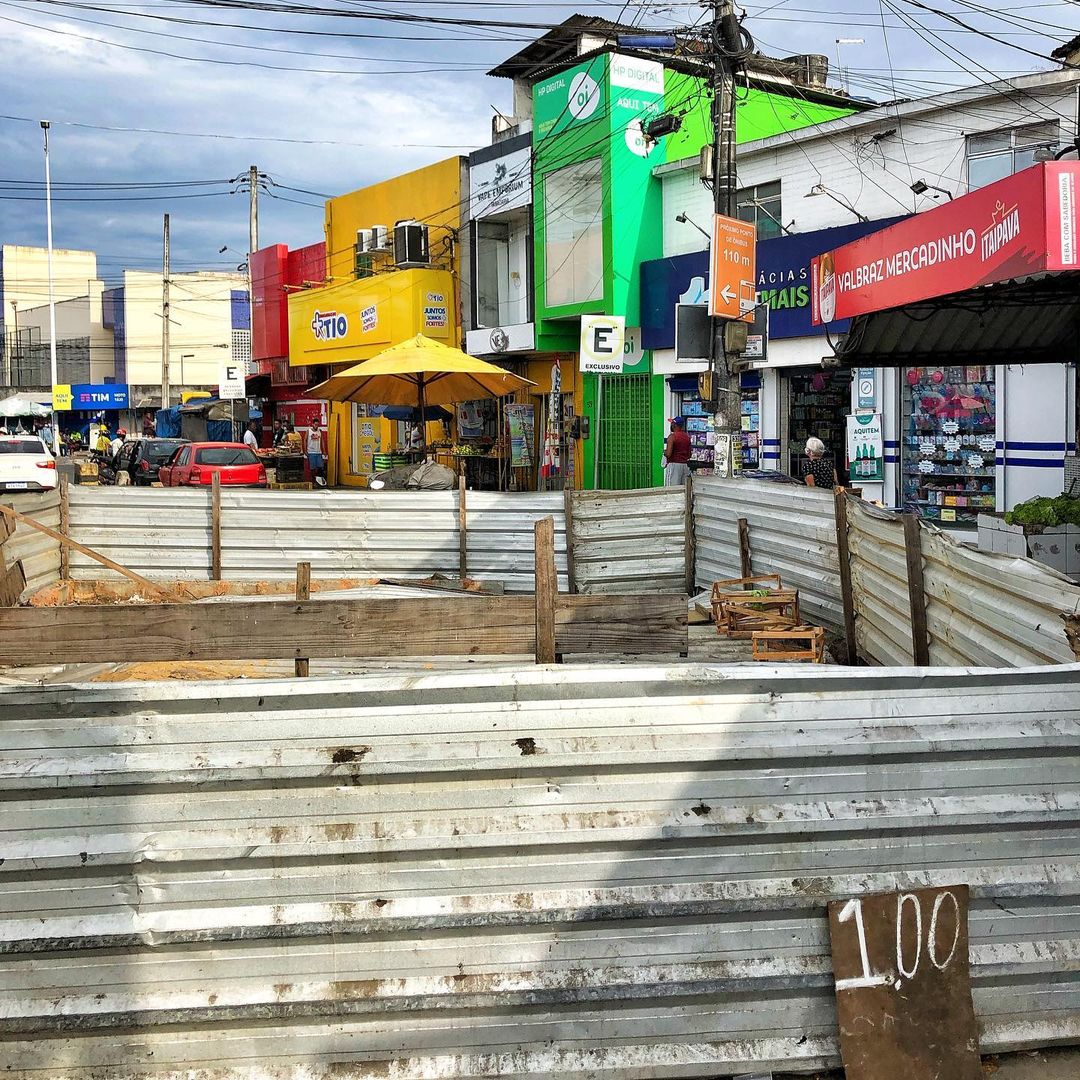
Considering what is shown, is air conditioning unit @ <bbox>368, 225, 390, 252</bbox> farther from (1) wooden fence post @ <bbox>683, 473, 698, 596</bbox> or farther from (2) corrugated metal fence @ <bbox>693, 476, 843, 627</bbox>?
(2) corrugated metal fence @ <bbox>693, 476, 843, 627</bbox>

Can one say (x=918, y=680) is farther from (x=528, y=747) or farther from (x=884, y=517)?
(x=884, y=517)

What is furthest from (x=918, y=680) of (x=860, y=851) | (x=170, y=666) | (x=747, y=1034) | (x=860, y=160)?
(x=860, y=160)

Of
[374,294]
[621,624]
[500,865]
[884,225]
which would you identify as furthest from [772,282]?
[500,865]

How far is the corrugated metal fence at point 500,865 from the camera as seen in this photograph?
3137 mm

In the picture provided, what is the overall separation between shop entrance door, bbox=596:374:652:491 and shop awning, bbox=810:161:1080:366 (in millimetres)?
11542

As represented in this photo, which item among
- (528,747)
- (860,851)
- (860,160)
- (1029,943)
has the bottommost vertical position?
(1029,943)

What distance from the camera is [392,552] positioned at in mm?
13922

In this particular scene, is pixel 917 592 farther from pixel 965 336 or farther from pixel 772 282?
pixel 772 282

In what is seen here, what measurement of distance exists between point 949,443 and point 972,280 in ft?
33.0

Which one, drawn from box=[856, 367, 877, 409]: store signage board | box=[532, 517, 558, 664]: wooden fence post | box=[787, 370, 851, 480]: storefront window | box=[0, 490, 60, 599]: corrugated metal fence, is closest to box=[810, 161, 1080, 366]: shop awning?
box=[532, 517, 558, 664]: wooden fence post

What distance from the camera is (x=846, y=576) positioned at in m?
8.84

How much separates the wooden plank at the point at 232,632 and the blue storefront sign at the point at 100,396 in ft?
225

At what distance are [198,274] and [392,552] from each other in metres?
68.0

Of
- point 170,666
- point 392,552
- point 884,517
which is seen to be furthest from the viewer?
point 392,552
